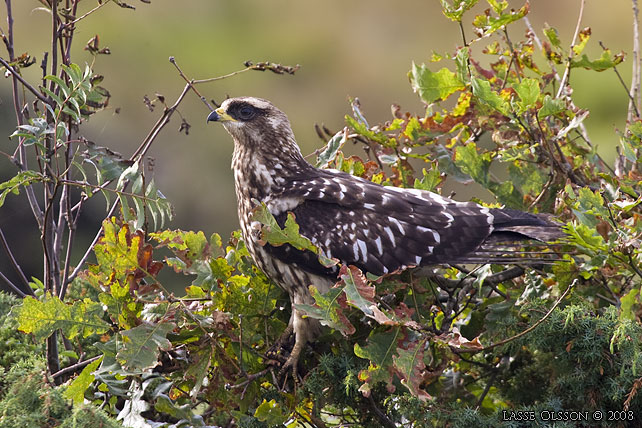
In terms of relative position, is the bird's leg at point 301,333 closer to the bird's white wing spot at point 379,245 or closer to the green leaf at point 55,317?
the bird's white wing spot at point 379,245

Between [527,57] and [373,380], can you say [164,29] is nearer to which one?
[527,57]

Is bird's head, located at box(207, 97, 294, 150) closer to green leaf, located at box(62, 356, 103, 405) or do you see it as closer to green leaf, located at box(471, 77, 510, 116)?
green leaf, located at box(471, 77, 510, 116)

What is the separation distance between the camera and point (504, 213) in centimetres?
282

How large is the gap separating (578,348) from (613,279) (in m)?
0.53

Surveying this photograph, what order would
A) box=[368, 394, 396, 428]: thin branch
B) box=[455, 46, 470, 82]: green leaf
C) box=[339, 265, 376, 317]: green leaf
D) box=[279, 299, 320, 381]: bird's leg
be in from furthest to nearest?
box=[455, 46, 470, 82]: green leaf → box=[279, 299, 320, 381]: bird's leg → box=[368, 394, 396, 428]: thin branch → box=[339, 265, 376, 317]: green leaf

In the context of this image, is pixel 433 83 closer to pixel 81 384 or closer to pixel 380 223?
pixel 380 223

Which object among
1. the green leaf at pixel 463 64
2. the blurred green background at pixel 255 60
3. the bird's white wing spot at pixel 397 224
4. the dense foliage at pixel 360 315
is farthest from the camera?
the blurred green background at pixel 255 60

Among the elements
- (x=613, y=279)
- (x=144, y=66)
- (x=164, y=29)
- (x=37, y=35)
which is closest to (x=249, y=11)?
(x=164, y=29)

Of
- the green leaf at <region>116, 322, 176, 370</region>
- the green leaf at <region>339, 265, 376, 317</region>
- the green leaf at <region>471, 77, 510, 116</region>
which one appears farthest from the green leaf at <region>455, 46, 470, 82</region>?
the green leaf at <region>116, 322, 176, 370</region>

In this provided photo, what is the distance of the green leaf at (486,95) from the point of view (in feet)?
8.75

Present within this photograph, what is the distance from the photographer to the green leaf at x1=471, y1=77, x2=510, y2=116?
267cm

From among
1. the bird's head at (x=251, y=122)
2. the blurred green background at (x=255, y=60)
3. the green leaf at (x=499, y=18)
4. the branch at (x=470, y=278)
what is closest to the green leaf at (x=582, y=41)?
the green leaf at (x=499, y=18)

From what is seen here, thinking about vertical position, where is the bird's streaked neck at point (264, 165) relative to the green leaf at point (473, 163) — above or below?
below

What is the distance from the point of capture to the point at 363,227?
2.86 meters
